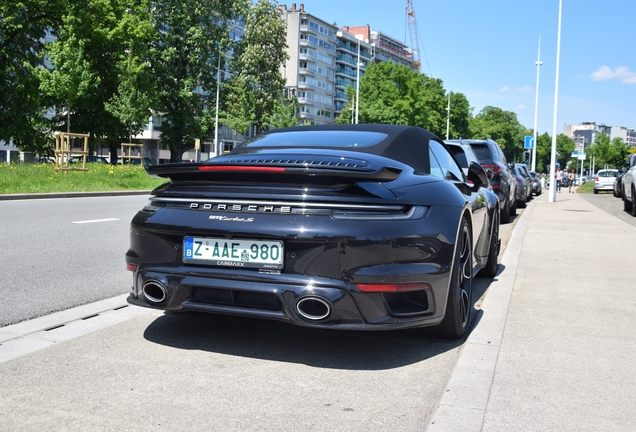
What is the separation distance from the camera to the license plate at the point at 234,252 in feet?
12.8

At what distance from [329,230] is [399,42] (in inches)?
6328

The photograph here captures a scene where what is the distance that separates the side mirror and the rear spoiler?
8.10 ft

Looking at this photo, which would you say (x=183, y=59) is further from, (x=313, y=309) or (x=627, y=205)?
(x=313, y=309)

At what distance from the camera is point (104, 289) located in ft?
21.0

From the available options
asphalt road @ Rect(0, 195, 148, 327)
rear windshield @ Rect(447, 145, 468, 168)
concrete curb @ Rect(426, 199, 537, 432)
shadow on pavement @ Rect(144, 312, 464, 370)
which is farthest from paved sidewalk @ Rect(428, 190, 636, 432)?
asphalt road @ Rect(0, 195, 148, 327)

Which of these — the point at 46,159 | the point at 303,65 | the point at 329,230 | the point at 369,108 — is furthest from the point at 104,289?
the point at 303,65

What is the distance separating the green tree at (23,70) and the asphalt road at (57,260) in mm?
31307

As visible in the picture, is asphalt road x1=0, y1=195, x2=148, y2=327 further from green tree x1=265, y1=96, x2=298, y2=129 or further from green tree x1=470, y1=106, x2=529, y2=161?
green tree x1=470, y1=106, x2=529, y2=161

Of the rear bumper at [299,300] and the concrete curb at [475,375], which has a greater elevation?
the rear bumper at [299,300]

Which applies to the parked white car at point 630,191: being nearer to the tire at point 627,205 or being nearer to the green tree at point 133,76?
the tire at point 627,205

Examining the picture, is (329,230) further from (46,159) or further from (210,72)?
(210,72)

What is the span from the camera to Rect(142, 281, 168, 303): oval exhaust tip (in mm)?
4152

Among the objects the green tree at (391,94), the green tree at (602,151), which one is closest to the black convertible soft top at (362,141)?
the green tree at (391,94)

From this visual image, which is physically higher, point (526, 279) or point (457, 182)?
point (457, 182)
